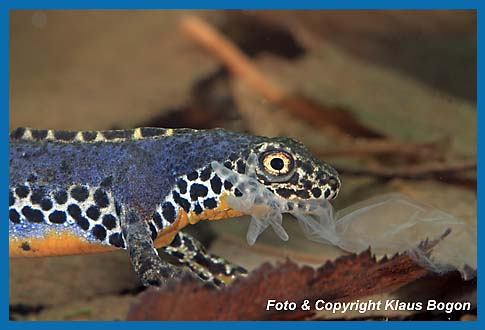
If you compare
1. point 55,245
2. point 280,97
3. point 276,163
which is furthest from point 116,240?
point 280,97

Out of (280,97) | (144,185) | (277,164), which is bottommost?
(144,185)

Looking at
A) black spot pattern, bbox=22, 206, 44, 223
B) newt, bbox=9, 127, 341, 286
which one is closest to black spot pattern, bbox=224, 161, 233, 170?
newt, bbox=9, 127, 341, 286

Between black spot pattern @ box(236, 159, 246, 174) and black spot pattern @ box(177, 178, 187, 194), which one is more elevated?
black spot pattern @ box(236, 159, 246, 174)

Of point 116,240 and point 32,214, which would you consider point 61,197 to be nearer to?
point 32,214

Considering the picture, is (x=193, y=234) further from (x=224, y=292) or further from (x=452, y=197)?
(x=452, y=197)

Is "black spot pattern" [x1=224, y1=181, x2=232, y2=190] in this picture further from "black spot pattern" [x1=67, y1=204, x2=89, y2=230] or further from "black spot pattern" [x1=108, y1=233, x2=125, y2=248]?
"black spot pattern" [x1=67, y1=204, x2=89, y2=230]

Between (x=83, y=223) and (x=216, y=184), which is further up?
(x=216, y=184)

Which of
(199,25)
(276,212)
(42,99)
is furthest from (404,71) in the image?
(276,212)

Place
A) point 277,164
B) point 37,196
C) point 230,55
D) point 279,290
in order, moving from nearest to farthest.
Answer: point 279,290 → point 277,164 → point 37,196 → point 230,55
